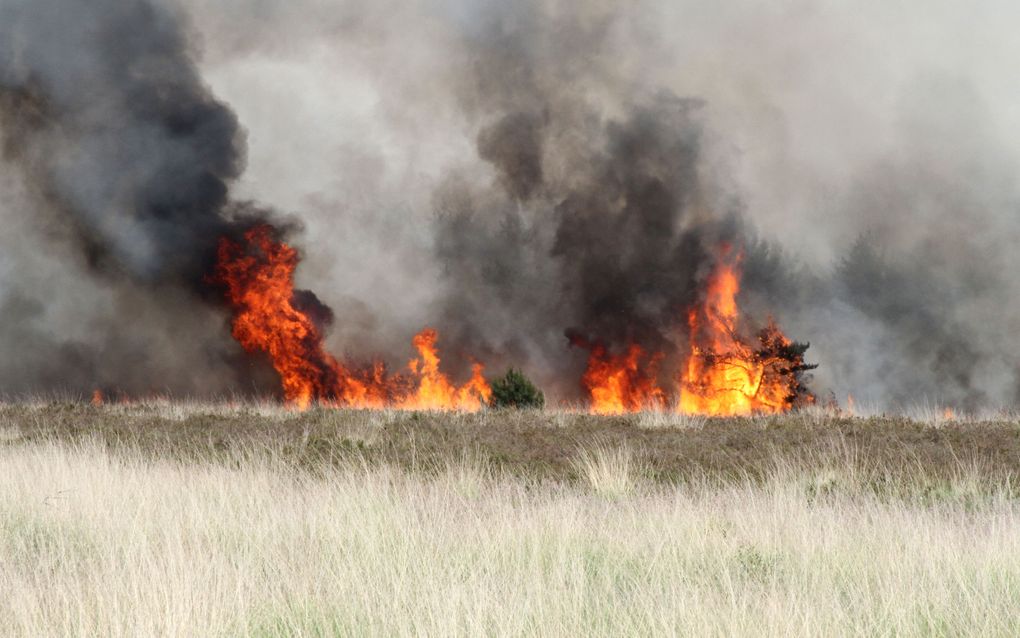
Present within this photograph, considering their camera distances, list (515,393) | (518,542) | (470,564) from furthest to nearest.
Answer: (515,393)
(518,542)
(470,564)

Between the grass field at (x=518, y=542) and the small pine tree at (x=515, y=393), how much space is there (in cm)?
1170

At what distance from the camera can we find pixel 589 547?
7.90 meters

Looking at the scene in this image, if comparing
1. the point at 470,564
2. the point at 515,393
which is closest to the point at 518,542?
the point at 470,564

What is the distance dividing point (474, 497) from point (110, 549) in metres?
4.94


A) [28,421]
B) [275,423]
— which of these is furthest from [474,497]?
[28,421]

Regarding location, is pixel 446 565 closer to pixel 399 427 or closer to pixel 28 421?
pixel 399 427

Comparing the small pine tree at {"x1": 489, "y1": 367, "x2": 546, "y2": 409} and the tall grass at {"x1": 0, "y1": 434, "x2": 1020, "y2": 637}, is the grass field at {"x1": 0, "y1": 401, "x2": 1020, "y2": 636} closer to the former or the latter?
the tall grass at {"x1": 0, "y1": 434, "x2": 1020, "y2": 637}

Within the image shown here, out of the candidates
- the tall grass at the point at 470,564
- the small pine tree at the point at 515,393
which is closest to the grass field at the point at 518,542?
the tall grass at the point at 470,564

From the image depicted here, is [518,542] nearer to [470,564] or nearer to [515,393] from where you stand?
[470,564]

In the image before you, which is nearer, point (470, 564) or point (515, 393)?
point (470, 564)

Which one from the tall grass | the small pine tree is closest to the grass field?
the tall grass

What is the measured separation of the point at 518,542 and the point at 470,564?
30.8 inches

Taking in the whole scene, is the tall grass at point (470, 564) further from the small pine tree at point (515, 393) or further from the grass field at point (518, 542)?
the small pine tree at point (515, 393)

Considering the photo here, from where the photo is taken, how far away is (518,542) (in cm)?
765
